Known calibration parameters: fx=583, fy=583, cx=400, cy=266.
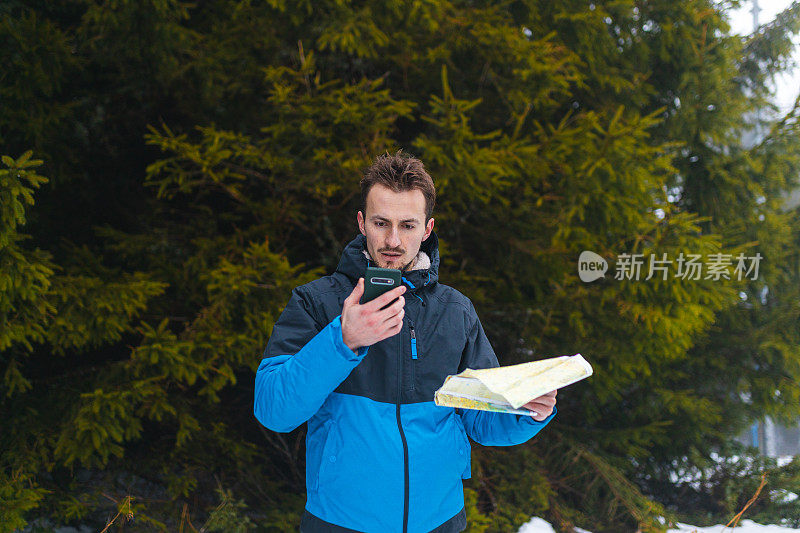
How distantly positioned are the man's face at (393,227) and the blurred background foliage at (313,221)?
7.00 feet

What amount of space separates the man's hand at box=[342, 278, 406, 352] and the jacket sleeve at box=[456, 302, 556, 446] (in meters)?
0.55

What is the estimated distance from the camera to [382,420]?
182 centimetres

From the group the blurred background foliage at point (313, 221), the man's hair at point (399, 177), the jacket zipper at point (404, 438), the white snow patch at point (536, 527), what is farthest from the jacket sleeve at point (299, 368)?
the white snow patch at point (536, 527)

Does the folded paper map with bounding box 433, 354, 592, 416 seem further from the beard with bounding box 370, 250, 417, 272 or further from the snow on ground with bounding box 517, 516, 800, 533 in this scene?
the snow on ground with bounding box 517, 516, 800, 533

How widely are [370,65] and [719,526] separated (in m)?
5.56

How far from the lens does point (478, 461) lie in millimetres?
4844

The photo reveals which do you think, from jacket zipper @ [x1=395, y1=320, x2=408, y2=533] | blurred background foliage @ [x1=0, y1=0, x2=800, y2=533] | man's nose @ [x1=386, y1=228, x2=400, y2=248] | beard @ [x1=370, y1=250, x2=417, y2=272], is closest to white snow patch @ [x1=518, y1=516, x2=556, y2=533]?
blurred background foliage @ [x1=0, y1=0, x2=800, y2=533]

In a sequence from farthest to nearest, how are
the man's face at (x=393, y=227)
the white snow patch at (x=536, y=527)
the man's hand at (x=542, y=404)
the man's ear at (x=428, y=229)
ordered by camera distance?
the white snow patch at (x=536, y=527)
the man's ear at (x=428, y=229)
the man's face at (x=393, y=227)
the man's hand at (x=542, y=404)

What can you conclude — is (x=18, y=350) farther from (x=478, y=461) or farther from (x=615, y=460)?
(x=615, y=460)

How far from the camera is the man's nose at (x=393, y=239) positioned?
1.92m

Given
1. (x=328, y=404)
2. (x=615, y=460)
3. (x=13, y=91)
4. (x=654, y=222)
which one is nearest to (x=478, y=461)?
(x=615, y=460)

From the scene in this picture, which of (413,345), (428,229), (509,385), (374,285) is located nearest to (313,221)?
(428,229)

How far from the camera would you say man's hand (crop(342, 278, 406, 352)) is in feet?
5.12

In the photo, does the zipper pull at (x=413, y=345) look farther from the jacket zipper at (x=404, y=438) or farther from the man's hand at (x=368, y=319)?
the man's hand at (x=368, y=319)
